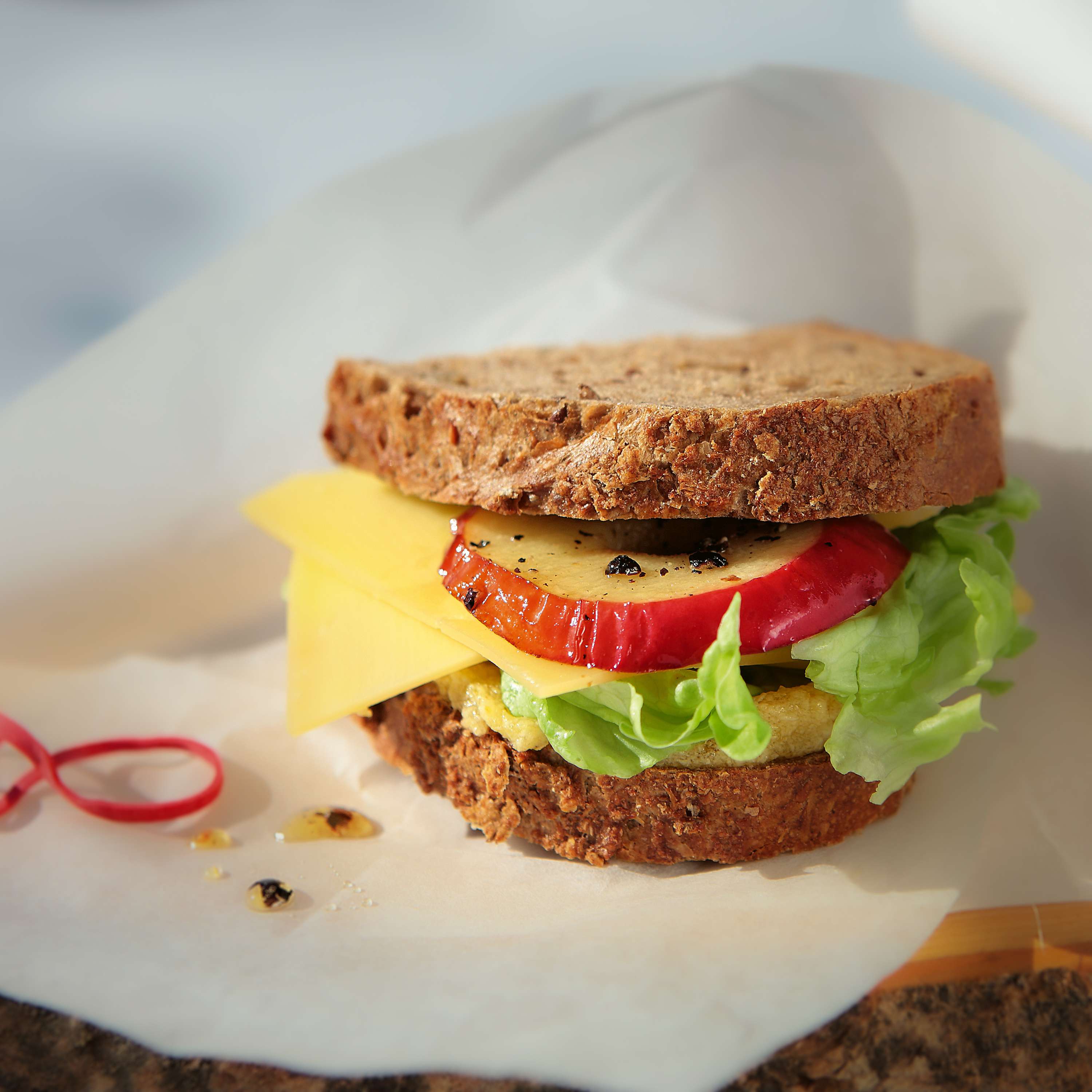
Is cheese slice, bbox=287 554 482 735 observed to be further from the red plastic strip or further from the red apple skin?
the red plastic strip

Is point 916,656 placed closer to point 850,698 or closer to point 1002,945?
point 850,698

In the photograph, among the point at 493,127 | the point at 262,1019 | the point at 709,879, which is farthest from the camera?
the point at 493,127

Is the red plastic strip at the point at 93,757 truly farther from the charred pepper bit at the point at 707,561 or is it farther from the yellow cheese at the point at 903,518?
the yellow cheese at the point at 903,518

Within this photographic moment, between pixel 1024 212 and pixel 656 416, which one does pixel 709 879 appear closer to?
pixel 656 416

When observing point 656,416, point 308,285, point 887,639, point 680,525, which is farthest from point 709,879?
point 308,285

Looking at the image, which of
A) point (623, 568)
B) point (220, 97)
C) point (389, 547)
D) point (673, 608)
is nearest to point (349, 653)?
point (389, 547)

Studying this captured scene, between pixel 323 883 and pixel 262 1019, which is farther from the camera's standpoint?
pixel 323 883
